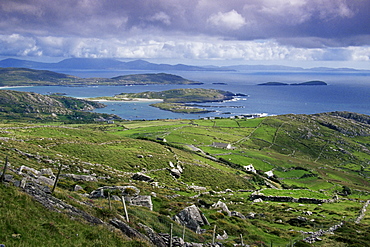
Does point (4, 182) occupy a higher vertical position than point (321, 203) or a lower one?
higher

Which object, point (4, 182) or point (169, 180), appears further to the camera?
point (169, 180)

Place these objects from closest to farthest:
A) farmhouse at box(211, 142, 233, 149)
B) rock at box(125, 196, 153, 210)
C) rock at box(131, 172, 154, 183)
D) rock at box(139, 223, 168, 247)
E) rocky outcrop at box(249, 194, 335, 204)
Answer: rock at box(139, 223, 168, 247)
rock at box(125, 196, 153, 210)
rock at box(131, 172, 154, 183)
rocky outcrop at box(249, 194, 335, 204)
farmhouse at box(211, 142, 233, 149)

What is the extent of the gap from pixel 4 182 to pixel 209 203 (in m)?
28.0

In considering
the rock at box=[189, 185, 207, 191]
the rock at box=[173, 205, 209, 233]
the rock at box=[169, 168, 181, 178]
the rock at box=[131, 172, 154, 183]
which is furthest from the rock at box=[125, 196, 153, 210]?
the rock at box=[169, 168, 181, 178]

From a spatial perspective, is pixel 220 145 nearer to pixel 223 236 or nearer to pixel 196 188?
pixel 196 188

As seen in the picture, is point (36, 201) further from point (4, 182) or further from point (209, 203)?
point (209, 203)

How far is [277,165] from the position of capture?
114562 mm

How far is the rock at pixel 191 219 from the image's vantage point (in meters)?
27.7

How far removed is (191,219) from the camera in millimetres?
28359

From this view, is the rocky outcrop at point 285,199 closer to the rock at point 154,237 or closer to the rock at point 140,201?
the rock at point 140,201

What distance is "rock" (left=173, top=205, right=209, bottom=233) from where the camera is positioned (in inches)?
1092

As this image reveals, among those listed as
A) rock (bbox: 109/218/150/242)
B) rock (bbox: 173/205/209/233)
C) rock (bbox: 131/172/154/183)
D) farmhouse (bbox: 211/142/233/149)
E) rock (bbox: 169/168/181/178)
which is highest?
rock (bbox: 109/218/150/242)

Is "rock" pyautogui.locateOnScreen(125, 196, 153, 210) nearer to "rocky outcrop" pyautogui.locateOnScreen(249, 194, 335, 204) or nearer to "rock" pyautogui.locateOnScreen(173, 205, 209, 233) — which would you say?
"rock" pyautogui.locateOnScreen(173, 205, 209, 233)

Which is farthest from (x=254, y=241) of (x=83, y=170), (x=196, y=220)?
(x=83, y=170)
